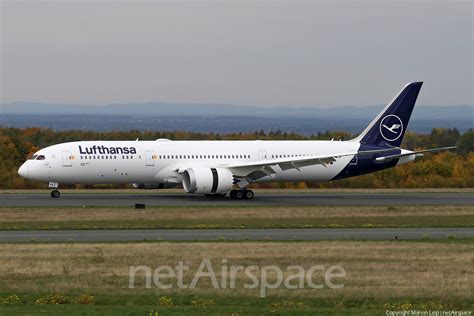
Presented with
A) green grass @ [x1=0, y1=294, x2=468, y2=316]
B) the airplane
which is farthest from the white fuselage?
green grass @ [x1=0, y1=294, x2=468, y2=316]

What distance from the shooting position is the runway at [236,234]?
111ft

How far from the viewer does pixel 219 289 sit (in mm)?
23234

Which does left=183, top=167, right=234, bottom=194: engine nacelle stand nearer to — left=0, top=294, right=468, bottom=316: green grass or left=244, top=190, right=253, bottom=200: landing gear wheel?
left=244, top=190, right=253, bottom=200: landing gear wheel

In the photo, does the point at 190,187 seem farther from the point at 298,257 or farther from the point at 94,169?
the point at 298,257

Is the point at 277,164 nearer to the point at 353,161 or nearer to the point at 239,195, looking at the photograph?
the point at 239,195

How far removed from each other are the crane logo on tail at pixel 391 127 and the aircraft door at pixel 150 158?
15510mm

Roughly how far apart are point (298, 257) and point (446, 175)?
179 feet

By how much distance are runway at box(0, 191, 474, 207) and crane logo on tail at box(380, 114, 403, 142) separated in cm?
384

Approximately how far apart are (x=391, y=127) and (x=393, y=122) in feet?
1.24

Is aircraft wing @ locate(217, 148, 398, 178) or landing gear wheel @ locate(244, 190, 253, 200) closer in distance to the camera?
aircraft wing @ locate(217, 148, 398, 178)

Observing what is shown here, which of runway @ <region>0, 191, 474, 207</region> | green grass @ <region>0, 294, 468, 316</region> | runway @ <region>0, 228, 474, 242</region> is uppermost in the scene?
runway @ <region>0, 191, 474, 207</region>

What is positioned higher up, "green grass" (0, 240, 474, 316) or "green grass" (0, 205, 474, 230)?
"green grass" (0, 205, 474, 230)

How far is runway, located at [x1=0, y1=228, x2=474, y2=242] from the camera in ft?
111

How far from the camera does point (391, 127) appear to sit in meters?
63.3
